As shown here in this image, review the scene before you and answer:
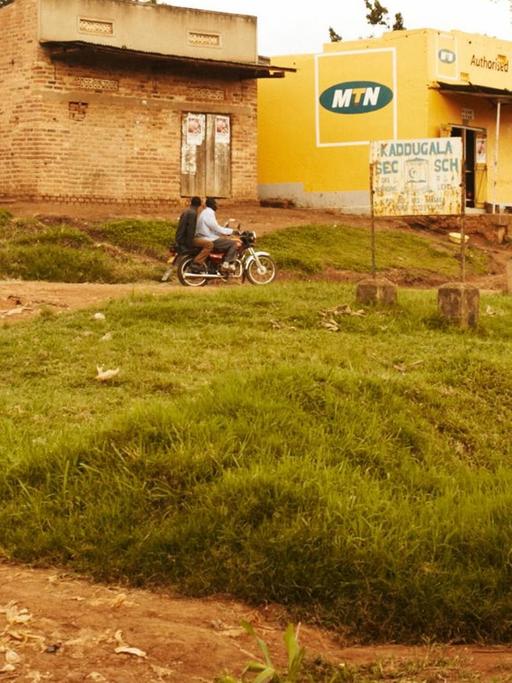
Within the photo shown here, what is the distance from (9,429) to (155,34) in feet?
61.0

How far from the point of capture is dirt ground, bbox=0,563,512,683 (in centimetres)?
432

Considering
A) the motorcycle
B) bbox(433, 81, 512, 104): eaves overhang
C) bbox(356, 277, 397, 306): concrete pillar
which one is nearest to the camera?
bbox(356, 277, 397, 306): concrete pillar

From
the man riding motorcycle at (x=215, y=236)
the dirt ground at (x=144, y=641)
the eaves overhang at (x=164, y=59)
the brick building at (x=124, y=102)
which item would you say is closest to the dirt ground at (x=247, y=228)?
the brick building at (x=124, y=102)

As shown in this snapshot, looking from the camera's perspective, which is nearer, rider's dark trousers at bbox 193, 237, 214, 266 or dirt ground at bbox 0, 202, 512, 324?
dirt ground at bbox 0, 202, 512, 324

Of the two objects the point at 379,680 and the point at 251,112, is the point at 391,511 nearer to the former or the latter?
the point at 379,680

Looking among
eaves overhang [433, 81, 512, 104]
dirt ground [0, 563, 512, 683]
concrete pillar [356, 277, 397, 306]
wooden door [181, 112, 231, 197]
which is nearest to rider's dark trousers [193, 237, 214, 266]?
concrete pillar [356, 277, 397, 306]

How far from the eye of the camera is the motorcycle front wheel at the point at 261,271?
57.3 feet

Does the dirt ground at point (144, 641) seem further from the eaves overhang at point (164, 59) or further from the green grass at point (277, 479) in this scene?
the eaves overhang at point (164, 59)

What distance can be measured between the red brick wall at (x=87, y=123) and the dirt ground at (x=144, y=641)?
18345 millimetres

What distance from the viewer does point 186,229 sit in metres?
17.1

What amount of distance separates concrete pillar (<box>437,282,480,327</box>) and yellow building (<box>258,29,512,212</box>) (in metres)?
16.0

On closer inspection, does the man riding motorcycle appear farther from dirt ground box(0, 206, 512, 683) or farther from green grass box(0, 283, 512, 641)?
dirt ground box(0, 206, 512, 683)

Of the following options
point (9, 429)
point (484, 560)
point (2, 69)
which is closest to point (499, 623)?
point (484, 560)

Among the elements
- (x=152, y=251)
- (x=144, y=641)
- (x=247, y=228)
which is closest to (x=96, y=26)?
(x=247, y=228)
